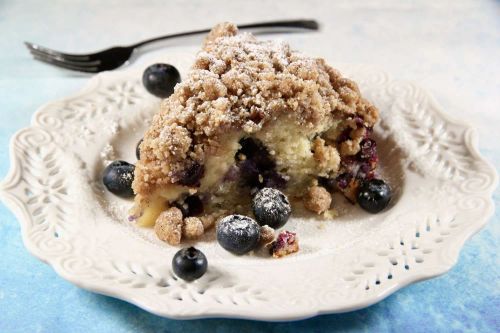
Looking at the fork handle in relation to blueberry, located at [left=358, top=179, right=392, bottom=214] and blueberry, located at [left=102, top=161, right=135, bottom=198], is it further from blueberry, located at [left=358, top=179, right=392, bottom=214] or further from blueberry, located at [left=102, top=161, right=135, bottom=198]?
blueberry, located at [left=358, top=179, right=392, bottom=214]

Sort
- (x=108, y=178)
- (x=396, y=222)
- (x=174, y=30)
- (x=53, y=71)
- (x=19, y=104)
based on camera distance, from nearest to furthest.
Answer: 1. (x=396, y=222)
2. (x=108, y=178)
3. (x=19, y=104)
4. (x=53, y=71)
5. (x=174, y=30)

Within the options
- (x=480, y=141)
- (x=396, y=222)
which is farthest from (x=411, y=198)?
(x=480, y=141)

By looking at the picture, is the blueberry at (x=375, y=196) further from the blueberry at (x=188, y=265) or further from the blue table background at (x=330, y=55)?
the blueberry at (x=188, y=265)

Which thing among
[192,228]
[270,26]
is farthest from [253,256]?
[270,26]

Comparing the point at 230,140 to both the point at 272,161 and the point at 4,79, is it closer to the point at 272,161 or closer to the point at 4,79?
the point at 272,161

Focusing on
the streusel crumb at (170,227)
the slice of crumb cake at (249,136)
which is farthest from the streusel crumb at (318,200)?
the streusel crumb at (170,227)

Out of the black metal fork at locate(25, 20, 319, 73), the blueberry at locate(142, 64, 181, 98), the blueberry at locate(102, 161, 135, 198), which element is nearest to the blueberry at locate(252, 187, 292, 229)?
the blueberry at locate(102, 161, 135, 198)

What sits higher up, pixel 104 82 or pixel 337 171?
pixel 104 82
